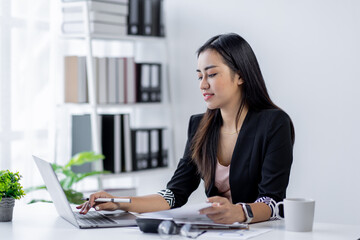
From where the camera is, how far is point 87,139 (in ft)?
11.8

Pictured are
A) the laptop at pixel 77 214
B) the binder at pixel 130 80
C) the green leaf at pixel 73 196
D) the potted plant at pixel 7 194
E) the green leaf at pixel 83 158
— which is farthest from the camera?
the binder at pixel 130 80

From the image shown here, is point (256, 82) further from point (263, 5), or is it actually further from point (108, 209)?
point (263, 5)

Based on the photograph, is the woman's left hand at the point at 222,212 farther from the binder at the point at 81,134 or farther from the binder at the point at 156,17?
the binder at the point at 156,17

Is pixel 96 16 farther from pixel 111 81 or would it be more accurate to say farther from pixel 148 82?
pixel 148 82

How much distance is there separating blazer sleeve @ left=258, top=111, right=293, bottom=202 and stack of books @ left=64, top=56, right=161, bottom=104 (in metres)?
1.82

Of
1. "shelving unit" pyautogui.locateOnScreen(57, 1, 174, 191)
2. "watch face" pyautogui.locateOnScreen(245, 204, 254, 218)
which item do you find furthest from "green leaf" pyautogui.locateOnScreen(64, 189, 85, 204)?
"watch face" pyautogui.locateOnScreen(245, 204, 254, 218)

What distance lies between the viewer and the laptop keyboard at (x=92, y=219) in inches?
64.3

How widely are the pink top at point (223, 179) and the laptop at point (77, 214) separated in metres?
0.45

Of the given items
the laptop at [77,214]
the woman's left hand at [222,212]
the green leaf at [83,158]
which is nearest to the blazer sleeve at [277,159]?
the woman's left hand at [222,212]

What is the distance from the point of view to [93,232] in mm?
1513

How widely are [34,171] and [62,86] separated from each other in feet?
1.96

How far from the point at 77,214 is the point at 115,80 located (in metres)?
1.97

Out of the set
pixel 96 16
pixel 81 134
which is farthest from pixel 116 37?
pixel 81 134

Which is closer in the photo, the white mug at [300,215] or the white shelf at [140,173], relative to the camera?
the white mug at [300,215]
